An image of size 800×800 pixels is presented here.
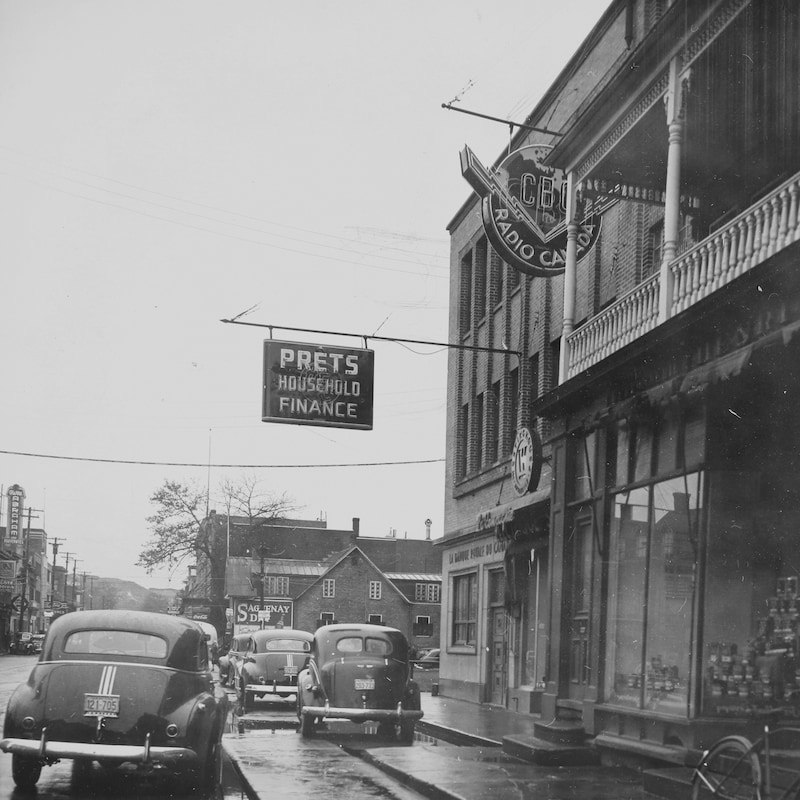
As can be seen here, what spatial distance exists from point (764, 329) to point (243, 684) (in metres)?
16.2

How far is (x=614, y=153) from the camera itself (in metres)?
14.1

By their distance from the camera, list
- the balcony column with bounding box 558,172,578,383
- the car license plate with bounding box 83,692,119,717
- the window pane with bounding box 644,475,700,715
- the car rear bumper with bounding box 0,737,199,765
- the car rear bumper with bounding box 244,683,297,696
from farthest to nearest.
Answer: the car rear bumper with bounding box 244,683,297,696, the balcony column with bounding box 558,172,578,383, the window pane with bounding box 644,475,700,715, the car license plate with bounding box 83,692,119,717, the car rear bumper with bounding box 0,737,199,765

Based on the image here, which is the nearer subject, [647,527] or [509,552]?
[647,527]

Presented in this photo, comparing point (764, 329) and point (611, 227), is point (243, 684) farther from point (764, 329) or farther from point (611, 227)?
point (764, 329)

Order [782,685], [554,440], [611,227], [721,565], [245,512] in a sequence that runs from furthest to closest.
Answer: [245,512]
[611,227]
[554,440]
[721,565]
[782,685]

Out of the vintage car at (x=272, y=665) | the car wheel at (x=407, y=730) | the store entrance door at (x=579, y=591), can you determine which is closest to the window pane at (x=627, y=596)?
the store entrance door at (x=579, y=591)

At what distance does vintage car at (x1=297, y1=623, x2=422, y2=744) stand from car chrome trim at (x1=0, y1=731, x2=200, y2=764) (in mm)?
7293

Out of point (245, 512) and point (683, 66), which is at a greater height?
point (683, 66)

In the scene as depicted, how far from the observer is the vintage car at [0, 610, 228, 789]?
32.3ft

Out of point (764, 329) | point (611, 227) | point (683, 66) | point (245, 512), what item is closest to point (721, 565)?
point (764, 329)

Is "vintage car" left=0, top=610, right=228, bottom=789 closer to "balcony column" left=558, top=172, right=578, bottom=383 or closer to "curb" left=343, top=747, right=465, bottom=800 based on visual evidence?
"curb" left=343, top=747, right=465, bottom=800

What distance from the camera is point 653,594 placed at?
1197 cm

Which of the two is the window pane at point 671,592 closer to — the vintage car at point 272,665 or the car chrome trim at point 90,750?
the car chrome trim at point 90,750

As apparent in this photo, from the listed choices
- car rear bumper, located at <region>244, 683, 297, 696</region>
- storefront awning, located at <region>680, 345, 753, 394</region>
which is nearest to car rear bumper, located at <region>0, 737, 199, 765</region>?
storefront awning, located at <region>680, 345, 753, 394</region>
